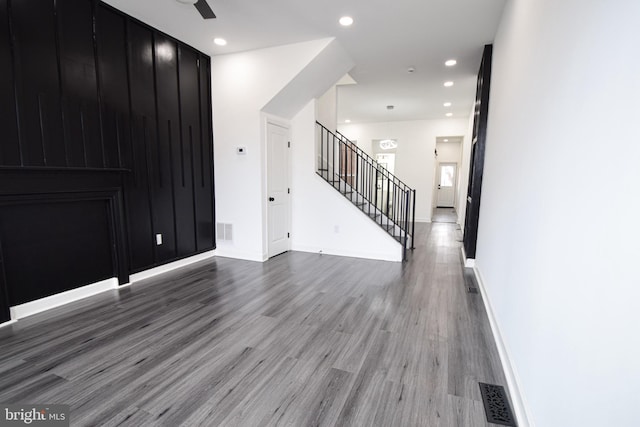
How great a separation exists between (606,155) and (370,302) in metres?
2.58

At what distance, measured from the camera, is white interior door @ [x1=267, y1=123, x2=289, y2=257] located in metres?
4.97

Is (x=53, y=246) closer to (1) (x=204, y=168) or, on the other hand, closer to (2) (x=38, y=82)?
(2) (x=38, y=82)

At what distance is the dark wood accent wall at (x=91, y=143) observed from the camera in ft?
8.83

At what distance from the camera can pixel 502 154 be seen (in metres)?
2.96

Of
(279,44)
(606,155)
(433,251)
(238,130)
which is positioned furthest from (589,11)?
(433,251)

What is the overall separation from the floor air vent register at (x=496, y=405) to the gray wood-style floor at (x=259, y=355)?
0.20 ft

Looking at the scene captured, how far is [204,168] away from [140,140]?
1.14 metres

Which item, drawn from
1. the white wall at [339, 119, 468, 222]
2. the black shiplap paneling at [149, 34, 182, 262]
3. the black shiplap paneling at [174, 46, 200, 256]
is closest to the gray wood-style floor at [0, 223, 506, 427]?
→ the black shiplap paneling at [149, 34, 182, 262]

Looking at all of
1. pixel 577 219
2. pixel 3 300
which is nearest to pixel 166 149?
pixel 3 300

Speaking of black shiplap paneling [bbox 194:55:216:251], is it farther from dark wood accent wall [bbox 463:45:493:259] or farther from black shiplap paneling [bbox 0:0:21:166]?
dark wood accent wall [bbox 463:45:493:259]

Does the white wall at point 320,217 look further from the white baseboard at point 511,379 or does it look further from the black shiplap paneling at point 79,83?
the black shiplap paneling at point 79,83

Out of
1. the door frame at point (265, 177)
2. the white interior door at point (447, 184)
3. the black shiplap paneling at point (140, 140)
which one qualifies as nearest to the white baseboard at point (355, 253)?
the door frame at point (265, 177)

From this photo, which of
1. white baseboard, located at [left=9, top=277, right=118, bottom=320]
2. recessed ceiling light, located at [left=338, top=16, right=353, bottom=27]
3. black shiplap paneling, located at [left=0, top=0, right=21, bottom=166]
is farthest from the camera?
recessed ceiling light, located at [left=338, top=16, right=353, bottom=27]

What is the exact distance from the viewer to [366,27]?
12.4ft
